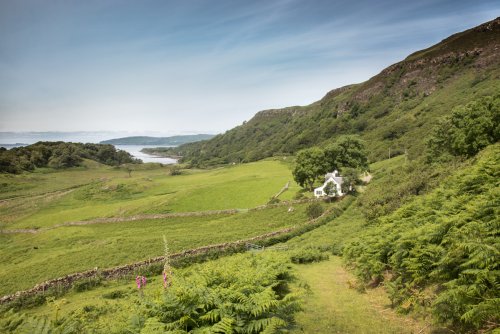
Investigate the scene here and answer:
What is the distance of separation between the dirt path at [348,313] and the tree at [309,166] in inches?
2114

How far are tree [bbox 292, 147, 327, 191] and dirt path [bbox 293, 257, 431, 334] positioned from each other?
53701 millimetres

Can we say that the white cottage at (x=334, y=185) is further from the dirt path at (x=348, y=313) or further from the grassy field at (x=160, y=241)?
the dirt path at (x=348, y=313)

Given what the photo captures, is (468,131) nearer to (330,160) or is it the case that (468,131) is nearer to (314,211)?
(314,211)

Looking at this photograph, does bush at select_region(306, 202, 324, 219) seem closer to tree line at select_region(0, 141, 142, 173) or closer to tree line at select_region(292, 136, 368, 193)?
tree line at select_region(292, 136, 368, 193)

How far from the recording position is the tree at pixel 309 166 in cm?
7219

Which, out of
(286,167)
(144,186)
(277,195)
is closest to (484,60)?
(286,167)

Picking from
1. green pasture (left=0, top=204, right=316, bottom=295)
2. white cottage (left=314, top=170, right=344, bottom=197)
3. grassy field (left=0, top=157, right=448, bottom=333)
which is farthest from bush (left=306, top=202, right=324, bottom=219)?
white cottage (left=314, top=170, right=344, bottom=197)

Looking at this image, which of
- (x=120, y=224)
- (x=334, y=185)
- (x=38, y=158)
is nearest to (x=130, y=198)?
(x=120, y=224)

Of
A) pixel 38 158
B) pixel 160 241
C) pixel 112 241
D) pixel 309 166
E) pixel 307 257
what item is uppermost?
pixel 38 158

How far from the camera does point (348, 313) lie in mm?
13695

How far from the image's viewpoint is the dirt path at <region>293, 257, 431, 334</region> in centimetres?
1182

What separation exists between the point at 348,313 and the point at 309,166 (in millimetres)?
59696

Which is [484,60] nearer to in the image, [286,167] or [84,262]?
[286,167]

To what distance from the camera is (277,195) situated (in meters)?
73.1
